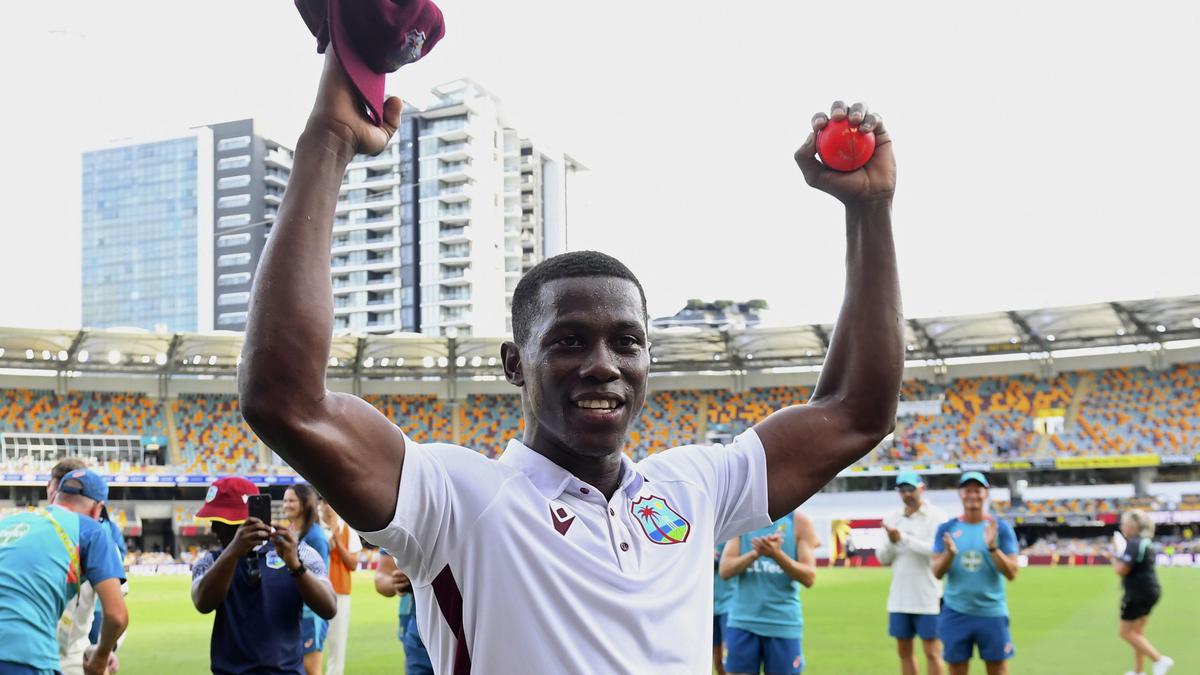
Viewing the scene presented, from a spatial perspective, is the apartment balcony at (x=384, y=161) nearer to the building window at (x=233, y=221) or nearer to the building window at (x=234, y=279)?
the building window at (x=233, y=221)

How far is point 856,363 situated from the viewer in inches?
93.4

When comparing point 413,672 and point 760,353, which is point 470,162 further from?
point 413,672

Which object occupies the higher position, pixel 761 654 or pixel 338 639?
pixel 761 654

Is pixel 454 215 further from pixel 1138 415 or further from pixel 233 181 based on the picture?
pixel 1138 415

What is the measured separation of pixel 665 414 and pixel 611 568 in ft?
144

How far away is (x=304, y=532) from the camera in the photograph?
22.4 ft

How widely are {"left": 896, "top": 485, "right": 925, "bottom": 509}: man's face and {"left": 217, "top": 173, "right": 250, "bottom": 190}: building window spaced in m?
106

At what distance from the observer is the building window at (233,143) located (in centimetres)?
10738

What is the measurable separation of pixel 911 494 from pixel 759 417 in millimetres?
33377

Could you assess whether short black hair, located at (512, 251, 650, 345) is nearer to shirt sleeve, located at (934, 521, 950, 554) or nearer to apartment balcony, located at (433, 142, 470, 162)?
shirt sleeve, located at (934, 521, 950, 554)

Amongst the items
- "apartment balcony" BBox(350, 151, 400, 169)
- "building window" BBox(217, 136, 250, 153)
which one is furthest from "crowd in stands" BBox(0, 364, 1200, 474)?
"building window" BBox(217, 136, 250, 153)

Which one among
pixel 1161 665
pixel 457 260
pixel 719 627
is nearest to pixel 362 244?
pixel 457 260

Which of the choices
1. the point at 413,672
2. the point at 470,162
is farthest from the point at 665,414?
the point at 470,162

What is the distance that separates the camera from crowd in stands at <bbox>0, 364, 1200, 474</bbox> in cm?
3959
